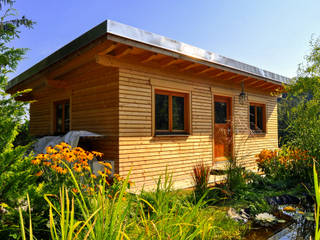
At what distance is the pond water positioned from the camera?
306 cm

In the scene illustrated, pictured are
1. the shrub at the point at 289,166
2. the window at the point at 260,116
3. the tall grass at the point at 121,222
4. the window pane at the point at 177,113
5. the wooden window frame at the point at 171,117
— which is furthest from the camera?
the window at the point at 260,116

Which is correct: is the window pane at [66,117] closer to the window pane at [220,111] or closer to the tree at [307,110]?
the window pane at [220,111]

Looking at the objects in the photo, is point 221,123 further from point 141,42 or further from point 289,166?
point 141,42

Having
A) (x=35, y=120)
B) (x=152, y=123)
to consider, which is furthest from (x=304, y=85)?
(x=35, y=120)

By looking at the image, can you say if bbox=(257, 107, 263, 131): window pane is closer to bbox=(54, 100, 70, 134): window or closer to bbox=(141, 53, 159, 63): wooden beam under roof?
bbox=(141, 53, 159, 63): wooden beam under roof

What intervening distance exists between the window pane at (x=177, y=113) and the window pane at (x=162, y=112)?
219 millimetres

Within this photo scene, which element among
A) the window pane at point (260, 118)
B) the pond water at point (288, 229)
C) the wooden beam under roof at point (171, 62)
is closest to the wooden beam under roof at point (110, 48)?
the wooden beam under roof at point (171, 62)

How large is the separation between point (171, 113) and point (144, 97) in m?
1.03

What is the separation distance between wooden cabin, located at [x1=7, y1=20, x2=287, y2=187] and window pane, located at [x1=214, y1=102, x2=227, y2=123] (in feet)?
0.10

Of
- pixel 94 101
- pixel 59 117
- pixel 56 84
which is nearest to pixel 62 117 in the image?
pixel 59 117

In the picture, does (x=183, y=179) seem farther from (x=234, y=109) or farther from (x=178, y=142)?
(x=234, y=109)

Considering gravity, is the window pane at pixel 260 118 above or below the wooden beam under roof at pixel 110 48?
below

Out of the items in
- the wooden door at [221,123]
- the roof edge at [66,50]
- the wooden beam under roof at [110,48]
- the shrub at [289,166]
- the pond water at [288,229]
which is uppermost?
the roof edge at [66,50]

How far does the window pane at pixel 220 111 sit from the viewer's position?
27.0 feet
